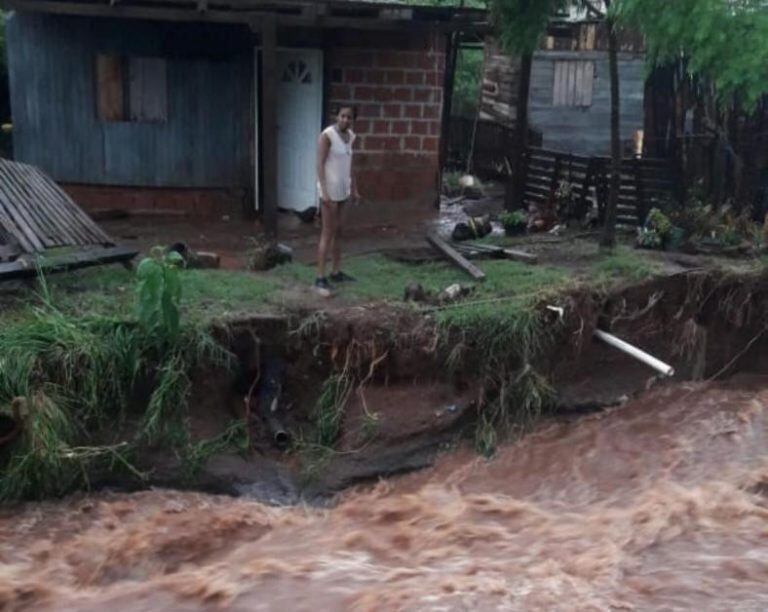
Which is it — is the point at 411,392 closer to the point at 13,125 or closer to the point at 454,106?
the point at 13,125

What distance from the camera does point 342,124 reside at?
9.30 m

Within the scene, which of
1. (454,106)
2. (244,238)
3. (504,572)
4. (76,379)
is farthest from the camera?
(454,106)

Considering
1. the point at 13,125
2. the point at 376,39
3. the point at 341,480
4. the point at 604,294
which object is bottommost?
the point at 341,480

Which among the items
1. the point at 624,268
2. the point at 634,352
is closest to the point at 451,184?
the point at 624,268

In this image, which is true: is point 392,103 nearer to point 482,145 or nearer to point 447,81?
point 447,81

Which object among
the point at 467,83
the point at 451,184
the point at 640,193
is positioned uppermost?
the point at 467,83

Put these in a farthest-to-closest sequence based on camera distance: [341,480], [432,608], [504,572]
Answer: [341,480]
[504,572]
[432,608]

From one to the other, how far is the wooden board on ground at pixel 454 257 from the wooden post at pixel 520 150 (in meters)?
2.11

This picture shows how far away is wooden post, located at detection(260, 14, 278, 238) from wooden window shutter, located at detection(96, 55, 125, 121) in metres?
2.50

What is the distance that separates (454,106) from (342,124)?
11492 mm

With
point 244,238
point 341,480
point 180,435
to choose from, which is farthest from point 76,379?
point 244,238

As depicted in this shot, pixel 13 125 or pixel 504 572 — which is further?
pixel 13 125

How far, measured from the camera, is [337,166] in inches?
368

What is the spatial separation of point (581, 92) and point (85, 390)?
11.4 m
